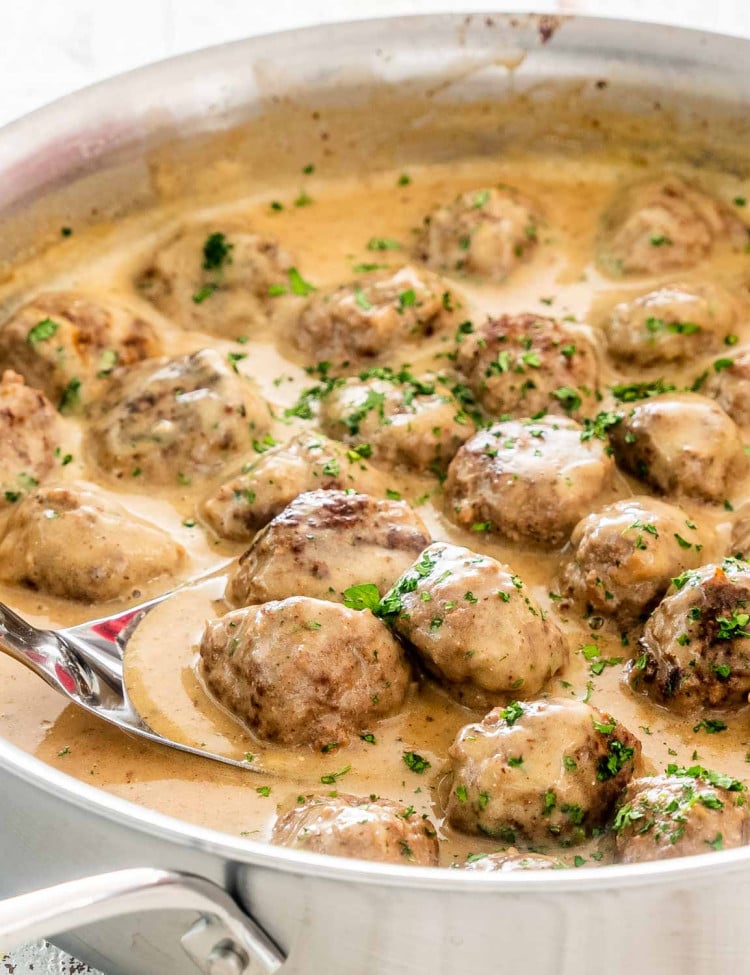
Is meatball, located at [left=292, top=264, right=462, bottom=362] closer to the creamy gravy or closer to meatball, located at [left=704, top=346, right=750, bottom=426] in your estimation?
the creamy gravy

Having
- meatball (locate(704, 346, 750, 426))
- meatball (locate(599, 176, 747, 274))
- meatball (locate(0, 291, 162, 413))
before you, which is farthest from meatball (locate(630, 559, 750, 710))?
meatball (locate(0, 291, 162, 413))

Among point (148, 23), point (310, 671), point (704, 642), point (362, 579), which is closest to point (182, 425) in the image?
point (362, 579)

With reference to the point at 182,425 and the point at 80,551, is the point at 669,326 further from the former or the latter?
the point at 80,551

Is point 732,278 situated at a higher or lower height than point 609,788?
higher

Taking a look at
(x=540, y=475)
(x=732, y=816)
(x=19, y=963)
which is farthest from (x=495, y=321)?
(x=19, y=963)

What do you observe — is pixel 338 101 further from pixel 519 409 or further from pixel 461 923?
pixel 461 923

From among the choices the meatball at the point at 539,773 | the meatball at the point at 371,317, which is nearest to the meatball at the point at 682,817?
the meatball at the point at 539,773

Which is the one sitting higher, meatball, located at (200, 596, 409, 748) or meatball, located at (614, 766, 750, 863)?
meatball, located at (200, 596, 409, 748)
